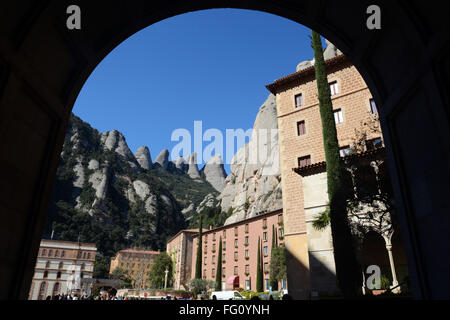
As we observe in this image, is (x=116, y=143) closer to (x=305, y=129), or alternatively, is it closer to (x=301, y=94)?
(x=301, y=94)

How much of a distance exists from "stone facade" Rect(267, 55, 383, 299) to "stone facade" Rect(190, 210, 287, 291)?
880 inches

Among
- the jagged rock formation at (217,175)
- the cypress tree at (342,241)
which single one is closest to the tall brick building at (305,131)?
the cypress tree at (342,241)

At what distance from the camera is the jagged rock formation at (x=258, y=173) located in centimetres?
7019

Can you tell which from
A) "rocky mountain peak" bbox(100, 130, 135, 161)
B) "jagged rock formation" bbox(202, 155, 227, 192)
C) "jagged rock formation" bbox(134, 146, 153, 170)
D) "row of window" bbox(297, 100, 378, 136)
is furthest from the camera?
"jagged rock formation" bbox(202, 155, 227, 192)

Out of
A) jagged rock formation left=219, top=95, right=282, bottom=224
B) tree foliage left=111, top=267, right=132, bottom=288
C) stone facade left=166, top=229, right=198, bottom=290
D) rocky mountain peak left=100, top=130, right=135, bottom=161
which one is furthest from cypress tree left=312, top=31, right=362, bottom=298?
rocky mountain peak left=100, top=130, right=135, bottom=161

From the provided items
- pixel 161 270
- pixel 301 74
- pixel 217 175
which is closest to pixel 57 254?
pixel 161 270

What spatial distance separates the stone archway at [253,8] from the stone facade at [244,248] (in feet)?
139

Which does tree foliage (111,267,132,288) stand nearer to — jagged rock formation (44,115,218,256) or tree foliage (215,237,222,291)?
jagged rock formation (44,115,218,256)

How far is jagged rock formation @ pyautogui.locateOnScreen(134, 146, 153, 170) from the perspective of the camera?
184 meters

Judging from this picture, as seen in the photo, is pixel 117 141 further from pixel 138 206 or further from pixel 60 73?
pixel 60 73

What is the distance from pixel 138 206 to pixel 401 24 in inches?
5340

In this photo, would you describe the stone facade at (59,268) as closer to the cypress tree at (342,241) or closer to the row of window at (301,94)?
the row of window at (301,94)

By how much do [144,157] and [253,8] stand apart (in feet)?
611
